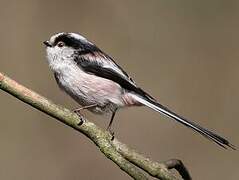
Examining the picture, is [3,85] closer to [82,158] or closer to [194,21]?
[82,158]

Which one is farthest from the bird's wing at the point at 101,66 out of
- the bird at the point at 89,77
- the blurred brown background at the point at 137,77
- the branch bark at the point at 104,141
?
the branch bark at the point at 104,141

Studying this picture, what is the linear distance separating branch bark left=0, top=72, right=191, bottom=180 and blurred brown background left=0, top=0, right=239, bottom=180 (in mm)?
1474

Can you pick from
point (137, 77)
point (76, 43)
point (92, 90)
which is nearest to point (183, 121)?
point (92, 90)

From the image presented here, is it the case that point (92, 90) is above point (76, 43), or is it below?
below

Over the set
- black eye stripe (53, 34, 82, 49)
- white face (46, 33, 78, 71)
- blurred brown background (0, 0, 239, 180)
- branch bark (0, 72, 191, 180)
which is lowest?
branch bark (0, 72, 191, 180)

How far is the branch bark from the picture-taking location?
3.54 ft

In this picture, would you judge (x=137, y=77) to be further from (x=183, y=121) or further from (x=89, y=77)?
(x=183, y=121)

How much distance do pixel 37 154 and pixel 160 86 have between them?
2.20ft

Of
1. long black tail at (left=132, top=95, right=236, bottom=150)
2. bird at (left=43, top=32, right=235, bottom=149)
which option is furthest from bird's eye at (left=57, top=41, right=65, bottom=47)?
long black tail at (left=132, top=95, right=236, bottom=150)

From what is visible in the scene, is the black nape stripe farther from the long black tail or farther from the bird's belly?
the long black tail

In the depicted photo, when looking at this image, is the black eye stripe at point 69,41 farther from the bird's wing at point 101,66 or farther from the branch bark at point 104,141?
the branch bark at point 104,141

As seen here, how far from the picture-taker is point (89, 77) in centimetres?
197

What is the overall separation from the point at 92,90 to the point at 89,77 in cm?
5

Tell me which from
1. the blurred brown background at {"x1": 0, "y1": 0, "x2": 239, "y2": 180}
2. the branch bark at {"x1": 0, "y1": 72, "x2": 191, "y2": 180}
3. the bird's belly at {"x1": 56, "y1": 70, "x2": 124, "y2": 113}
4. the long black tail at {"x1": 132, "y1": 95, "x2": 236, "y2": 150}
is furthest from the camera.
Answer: the blurred brown background at {"x1": 0, "y1": 0, "x2": 239, "y2": 180}
